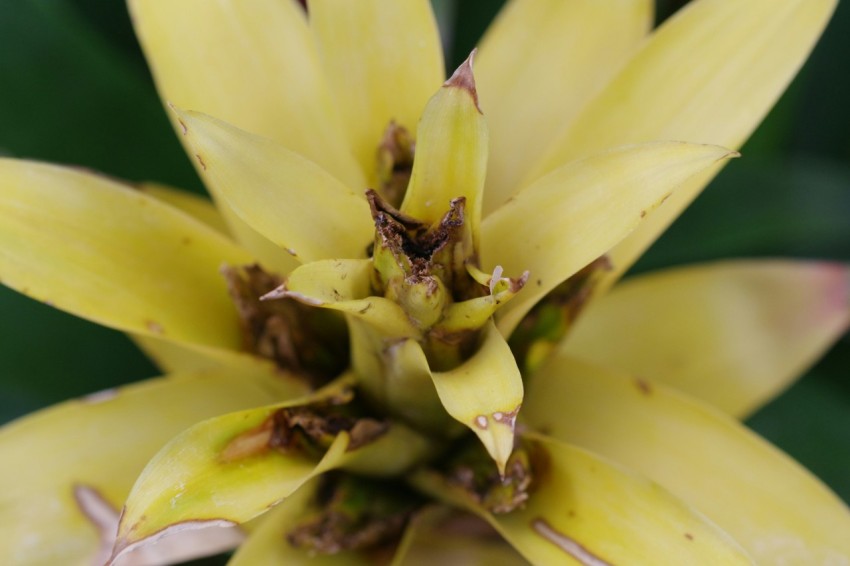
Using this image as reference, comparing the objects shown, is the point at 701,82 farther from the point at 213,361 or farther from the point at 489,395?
the point at 213,361

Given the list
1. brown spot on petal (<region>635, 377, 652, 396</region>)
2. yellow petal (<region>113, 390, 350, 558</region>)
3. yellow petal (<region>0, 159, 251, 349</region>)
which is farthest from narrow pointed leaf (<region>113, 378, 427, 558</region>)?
brown spot on petal (<region>635, 377, 652, 396</region>)

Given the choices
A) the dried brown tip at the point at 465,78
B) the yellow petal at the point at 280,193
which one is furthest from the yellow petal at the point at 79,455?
the dried brown tip at the point at 465,78

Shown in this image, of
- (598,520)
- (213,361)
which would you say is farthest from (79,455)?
(598,520)

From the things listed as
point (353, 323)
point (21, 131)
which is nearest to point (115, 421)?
point (353, 323)

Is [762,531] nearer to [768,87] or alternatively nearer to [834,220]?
[768,87]

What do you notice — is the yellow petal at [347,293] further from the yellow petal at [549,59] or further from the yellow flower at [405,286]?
the yellow petal at [549,59]

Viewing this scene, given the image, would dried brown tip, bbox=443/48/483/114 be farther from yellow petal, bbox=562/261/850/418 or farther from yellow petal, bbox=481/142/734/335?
yellow petal, bbox=562/261/850/418
